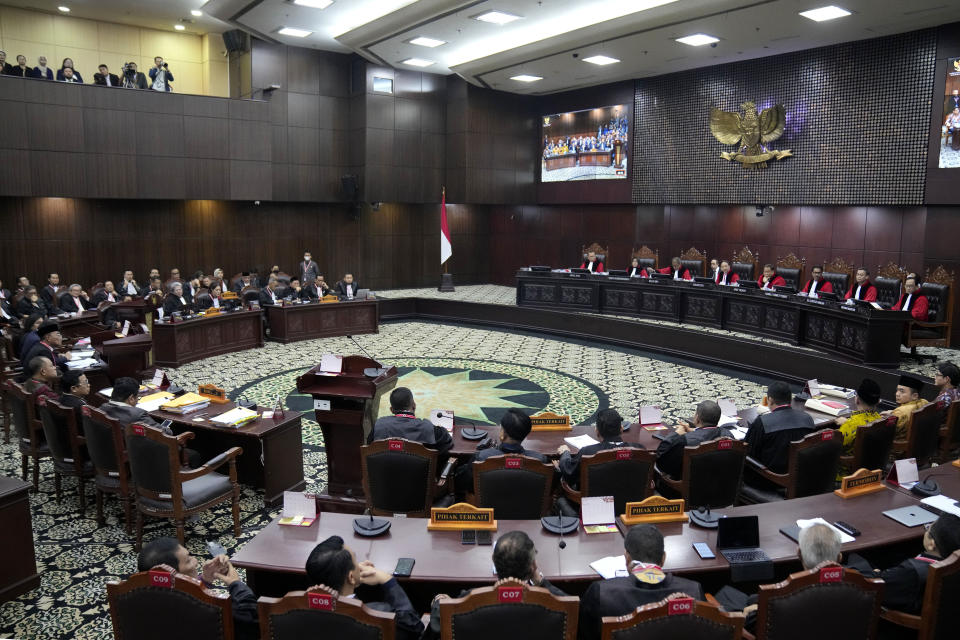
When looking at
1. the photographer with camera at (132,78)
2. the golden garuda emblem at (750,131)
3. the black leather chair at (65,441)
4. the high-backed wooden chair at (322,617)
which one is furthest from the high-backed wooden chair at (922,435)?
the photographer with camera at (132,78)

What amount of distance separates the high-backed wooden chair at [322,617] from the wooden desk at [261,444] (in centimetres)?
304

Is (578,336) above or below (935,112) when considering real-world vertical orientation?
below

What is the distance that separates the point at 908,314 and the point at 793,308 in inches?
74.0

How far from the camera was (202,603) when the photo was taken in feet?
8.59

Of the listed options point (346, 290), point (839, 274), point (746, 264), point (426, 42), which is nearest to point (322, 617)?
point (346, 290)

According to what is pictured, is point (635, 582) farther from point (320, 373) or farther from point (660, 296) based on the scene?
point (660, 296)

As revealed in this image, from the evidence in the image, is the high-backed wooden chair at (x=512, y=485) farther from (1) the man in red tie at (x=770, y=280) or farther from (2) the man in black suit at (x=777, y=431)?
(1) the man in red tie at (x=770, y=280)

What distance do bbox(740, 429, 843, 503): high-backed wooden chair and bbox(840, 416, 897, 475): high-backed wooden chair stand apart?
0.88 feet

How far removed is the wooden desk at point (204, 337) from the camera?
33.8 feet

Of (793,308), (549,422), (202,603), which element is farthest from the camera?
(793,308)

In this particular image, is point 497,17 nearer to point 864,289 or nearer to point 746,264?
point 746,264

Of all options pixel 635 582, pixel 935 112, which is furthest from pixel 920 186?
pixel 635 582

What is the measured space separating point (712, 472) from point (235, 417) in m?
3.67

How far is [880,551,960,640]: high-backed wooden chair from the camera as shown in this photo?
2.87 metres
